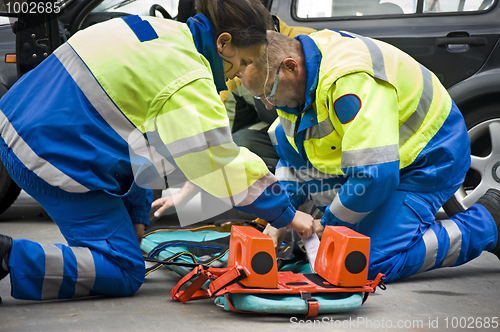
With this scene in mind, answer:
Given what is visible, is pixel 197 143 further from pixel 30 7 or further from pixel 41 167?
pixel 30 7

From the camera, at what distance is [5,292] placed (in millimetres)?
2002

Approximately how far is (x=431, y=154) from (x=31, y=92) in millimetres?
1674

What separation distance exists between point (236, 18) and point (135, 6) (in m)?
2.19

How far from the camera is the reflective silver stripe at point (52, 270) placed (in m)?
1.80

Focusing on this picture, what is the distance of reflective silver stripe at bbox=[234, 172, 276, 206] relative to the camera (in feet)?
5.86

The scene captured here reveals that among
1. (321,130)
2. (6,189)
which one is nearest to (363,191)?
(321,130)

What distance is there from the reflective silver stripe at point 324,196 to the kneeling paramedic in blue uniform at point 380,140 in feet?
0.06

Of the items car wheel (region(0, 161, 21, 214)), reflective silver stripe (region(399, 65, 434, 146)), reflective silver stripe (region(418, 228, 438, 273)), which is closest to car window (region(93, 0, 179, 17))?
car wheel (region(0, 161, 21, 214))

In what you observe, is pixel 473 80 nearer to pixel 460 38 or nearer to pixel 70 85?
pixel 460 38

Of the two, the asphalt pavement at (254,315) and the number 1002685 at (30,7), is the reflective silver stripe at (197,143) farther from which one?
the number 1002685 at (30,7)

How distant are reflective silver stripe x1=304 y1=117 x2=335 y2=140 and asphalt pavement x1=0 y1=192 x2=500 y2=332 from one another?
706mm

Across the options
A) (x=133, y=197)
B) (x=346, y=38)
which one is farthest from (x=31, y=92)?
(x=346, y=38)

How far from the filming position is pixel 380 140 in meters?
1.94

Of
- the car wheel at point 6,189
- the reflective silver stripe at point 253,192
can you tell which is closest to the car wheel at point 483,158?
the reflective silver stripe at point 253,192
